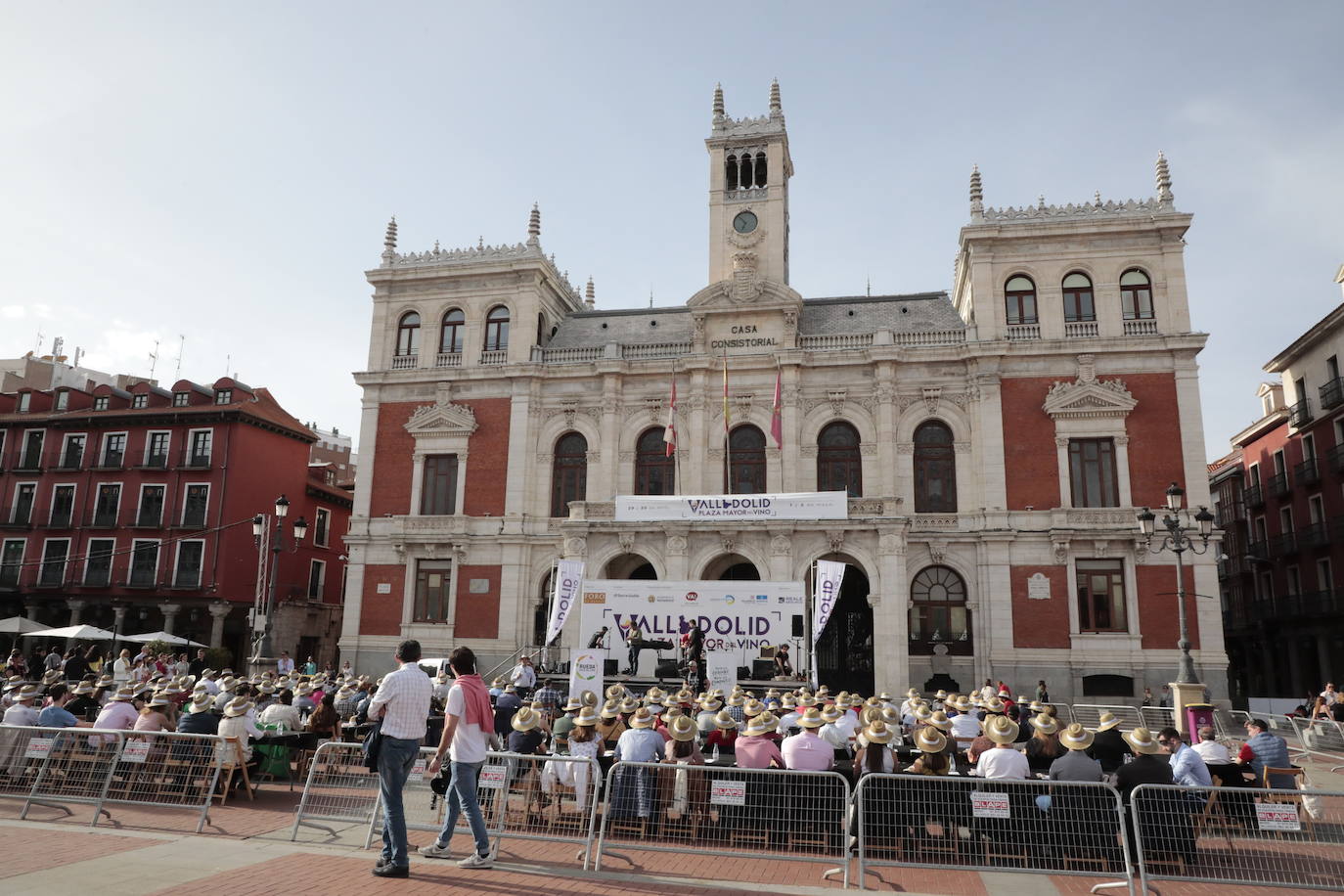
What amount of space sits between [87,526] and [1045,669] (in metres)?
42.2

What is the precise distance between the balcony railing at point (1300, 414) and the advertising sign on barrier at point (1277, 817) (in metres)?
37.6

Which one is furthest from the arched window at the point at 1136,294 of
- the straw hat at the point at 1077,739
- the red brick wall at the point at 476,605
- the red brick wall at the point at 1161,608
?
the straw hat at the point at 1077,739

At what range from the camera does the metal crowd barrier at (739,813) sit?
9.34 meters

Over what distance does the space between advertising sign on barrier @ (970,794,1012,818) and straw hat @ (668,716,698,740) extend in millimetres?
3442

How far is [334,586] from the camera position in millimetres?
48906

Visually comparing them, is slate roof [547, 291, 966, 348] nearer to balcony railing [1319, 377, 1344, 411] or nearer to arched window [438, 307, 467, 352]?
arched window [438, 307, 467, 352]

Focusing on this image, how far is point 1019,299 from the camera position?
110 ft

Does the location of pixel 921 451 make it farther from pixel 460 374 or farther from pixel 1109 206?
pixel 460 374

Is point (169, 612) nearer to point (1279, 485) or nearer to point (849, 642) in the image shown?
point (849, 642)

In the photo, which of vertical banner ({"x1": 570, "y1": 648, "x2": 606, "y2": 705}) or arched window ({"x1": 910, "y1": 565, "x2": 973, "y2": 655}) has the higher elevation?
arched window ({"x1": 910, "y1": 565, "x2": 973, "y2": 655})

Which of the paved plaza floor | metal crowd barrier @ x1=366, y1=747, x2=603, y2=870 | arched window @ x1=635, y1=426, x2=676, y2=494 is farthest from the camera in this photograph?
arched window @ x1=635, y1=426, x2=676, y2=494

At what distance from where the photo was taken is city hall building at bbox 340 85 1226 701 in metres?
30.4

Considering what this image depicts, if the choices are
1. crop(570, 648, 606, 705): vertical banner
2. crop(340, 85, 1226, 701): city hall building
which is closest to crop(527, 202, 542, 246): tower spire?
crop(340, 85, 1226, 701): city hall building

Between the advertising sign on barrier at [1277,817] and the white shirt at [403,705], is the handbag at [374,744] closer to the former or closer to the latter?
the white shirt at [403,705]
